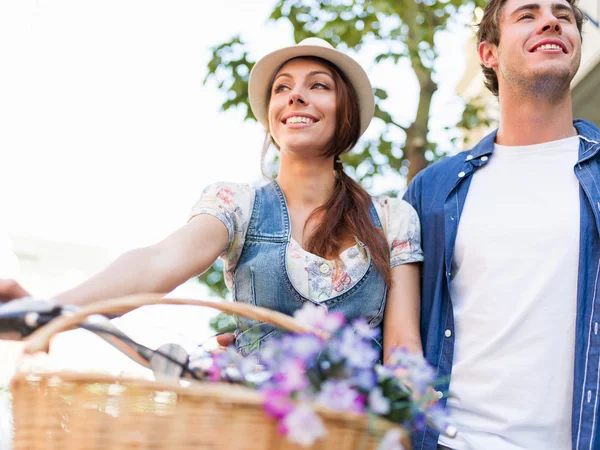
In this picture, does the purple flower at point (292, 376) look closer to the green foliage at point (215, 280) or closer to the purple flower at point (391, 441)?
the purple flower at point (391, 441)

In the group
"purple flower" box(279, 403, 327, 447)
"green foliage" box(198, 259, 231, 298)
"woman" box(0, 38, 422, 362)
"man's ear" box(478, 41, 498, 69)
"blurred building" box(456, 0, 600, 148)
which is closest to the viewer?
"purple flower" box(279, 403, 327, 447)

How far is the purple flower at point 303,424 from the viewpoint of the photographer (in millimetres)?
985

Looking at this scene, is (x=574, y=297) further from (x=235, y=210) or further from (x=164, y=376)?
(x=164, y=376)

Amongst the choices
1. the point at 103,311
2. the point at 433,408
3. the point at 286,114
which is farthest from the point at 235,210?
the point at 433,408

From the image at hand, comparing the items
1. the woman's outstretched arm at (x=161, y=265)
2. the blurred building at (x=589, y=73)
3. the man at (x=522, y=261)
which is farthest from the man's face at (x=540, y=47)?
the blurred building at (x=589, y=73)

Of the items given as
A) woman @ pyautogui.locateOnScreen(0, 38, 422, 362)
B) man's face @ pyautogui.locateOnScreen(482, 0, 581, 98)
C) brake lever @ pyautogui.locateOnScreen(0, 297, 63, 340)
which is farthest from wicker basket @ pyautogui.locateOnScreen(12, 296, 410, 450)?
man's face @ pyautogui.locateOnScreen(482, 0, 581, 98)

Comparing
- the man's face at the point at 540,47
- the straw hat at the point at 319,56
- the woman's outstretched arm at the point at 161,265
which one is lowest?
the woman's outstretched arm at the point at 161,265

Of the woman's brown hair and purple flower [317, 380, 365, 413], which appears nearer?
purple flower [317, 380, 365, 413]

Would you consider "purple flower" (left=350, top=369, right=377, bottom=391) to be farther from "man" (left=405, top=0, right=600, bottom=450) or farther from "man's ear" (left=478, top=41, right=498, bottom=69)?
"man's ear" (left=478, top=41, right=498, bottom=69)

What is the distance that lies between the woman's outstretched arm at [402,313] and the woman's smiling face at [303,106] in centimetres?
50

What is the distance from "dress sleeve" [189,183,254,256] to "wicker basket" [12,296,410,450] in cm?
107

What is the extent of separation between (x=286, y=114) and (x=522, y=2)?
1089 millimetres

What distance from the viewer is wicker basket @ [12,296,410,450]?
1.04 meters

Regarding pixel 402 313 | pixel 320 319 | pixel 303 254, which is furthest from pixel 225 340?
pixel 320 319
